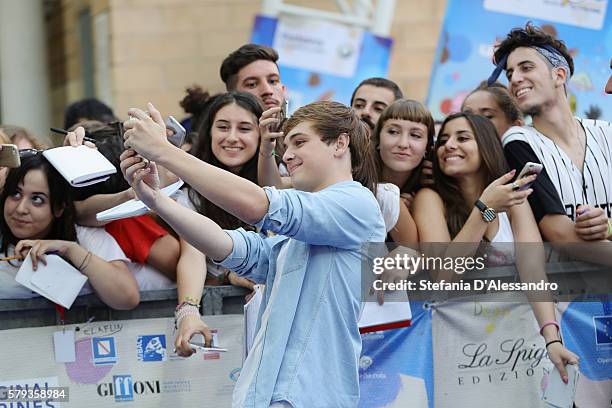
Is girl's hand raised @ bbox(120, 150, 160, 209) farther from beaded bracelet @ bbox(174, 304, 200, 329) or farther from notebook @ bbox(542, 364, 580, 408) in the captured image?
notebook @ bbox(542, 364, 580, 408)

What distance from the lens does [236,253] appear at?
331cm

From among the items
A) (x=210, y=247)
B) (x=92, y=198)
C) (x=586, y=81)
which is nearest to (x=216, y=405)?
(x=92, y=198)

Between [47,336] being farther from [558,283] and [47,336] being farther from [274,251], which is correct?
[558,283]

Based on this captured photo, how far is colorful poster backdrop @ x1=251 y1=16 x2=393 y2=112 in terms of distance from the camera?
23.4 feet

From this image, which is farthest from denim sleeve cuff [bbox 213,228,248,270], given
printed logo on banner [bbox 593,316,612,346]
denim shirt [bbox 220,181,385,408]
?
printed logo on banner [bbox 593,316,612,346]

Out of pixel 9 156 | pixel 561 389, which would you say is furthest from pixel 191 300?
pixel 561 389

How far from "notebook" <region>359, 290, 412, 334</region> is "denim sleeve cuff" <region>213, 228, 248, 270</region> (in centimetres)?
100

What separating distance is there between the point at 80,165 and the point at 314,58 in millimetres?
3647

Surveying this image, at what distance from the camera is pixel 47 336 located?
4.20 m

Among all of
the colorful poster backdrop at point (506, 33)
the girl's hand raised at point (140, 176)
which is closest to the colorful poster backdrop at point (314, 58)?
the colorful poster backdrop at point (506, 33)

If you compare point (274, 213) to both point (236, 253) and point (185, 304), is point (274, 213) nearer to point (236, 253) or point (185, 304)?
point (236, 253)

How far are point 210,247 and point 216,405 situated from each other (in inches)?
51.4

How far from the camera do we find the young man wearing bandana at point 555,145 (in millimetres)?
4555

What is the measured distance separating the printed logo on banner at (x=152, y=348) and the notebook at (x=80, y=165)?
80cm
